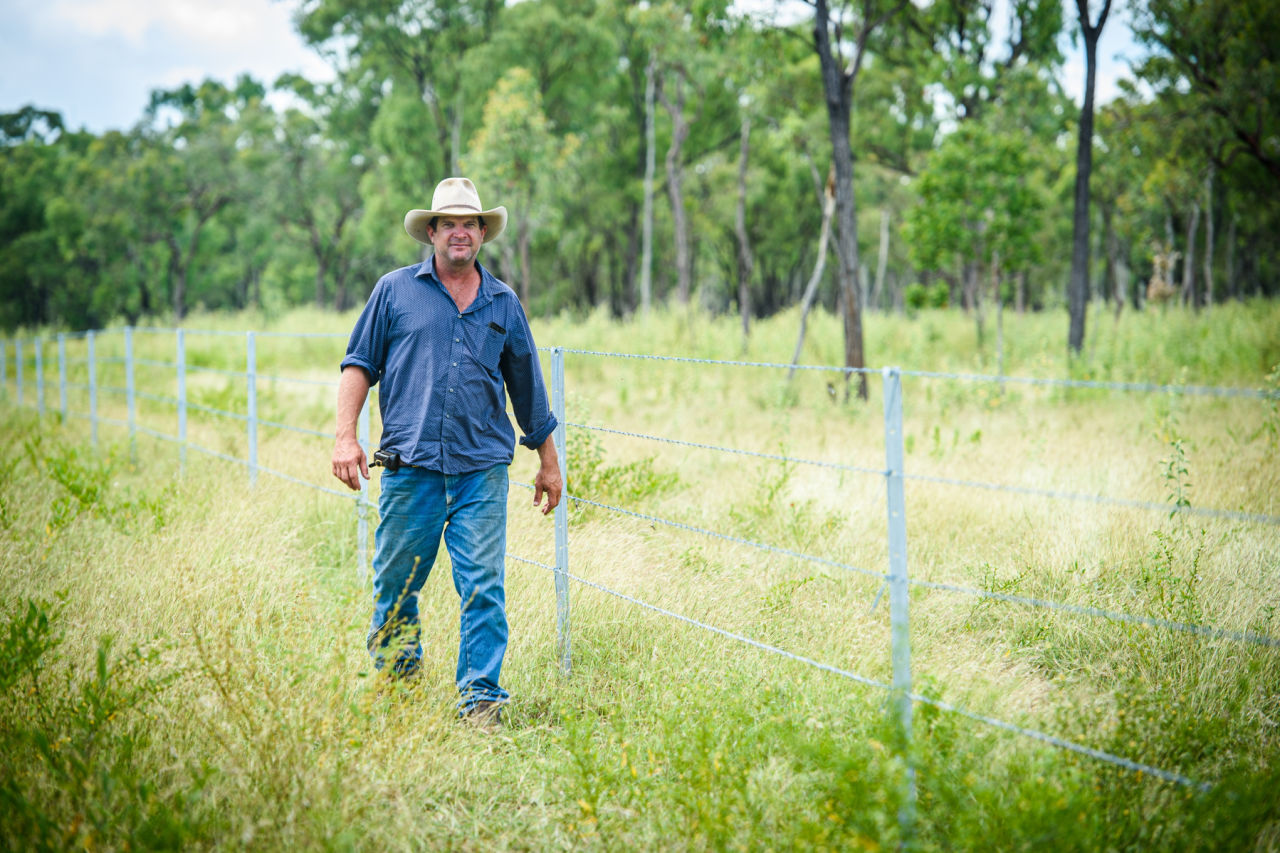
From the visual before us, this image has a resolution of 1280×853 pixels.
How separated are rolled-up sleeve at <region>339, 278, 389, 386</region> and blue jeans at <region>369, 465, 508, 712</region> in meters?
0.51

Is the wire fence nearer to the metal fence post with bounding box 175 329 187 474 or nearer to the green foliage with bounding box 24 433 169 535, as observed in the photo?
the metal fence post with bounding box 175 329 187 474

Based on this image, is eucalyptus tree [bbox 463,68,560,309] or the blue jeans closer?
the blue jeans

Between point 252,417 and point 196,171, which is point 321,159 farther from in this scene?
point 252,417

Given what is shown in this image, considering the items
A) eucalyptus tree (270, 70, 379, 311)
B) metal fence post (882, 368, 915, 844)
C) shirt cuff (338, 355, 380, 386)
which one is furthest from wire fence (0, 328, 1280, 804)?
eucalyptus tree (270, 70, 379, 311)

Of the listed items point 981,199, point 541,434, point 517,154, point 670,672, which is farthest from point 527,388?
point 517,154

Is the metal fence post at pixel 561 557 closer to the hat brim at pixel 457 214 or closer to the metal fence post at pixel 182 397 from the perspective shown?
the hat brim at pixel 457 214

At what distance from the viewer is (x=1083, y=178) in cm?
1545

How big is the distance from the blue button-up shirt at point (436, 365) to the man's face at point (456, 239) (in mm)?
79

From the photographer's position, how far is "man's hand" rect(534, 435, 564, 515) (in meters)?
4.25

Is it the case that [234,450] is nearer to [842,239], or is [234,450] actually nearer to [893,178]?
[842,239]

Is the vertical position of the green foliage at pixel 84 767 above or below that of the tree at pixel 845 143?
below

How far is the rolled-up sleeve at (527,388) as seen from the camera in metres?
4.16

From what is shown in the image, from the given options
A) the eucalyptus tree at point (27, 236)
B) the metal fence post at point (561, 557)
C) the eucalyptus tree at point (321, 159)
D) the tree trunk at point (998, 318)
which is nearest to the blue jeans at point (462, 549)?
the metal fence post at point (561, 557)

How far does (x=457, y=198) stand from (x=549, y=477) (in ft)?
4.38
